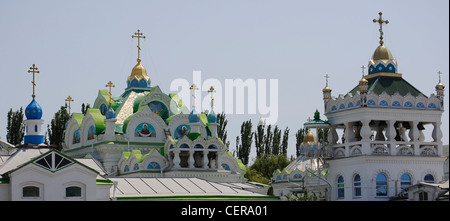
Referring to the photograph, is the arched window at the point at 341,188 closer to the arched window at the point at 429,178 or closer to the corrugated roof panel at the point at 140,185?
the arched window at the point at 429,178

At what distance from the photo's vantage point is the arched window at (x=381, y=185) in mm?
35375

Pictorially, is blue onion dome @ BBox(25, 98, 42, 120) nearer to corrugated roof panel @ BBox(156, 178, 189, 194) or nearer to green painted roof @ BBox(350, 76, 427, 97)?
corrugated roof panel @ BBox(156, 178, 189, 194)

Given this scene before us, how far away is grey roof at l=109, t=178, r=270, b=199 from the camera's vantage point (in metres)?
40.8

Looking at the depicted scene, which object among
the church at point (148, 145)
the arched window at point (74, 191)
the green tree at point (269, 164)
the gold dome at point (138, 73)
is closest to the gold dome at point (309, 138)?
A: the church at point (148, 145)

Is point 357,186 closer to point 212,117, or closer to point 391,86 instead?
point 391,86

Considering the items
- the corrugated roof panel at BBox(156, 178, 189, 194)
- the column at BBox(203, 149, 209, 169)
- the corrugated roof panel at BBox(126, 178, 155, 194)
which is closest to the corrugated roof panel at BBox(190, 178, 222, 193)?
the corrugated roof panel at BBox(156, 178, 189, 194)

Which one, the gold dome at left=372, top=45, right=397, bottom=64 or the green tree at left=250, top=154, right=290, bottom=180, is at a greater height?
the gold dome at left=372, top=45, right=397, bottom=64

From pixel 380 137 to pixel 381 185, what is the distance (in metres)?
2.69

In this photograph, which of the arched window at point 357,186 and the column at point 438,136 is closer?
the arched window at point 357,186

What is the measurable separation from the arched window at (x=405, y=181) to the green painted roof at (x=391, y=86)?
11.0ft

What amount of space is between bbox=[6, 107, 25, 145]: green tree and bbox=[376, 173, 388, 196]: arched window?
4377 cm

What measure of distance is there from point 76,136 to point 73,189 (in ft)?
88.9
